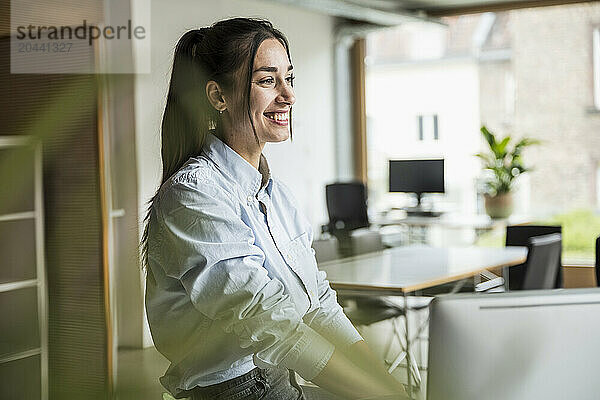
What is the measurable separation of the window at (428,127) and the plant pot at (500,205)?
100 cm

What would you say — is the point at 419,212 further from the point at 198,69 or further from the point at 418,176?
the point at 198,69

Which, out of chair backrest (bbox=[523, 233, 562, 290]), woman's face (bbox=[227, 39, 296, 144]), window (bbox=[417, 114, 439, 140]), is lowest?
chair backrest (bbox=[523, 233, 562, 290])

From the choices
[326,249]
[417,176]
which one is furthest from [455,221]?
[326,249]

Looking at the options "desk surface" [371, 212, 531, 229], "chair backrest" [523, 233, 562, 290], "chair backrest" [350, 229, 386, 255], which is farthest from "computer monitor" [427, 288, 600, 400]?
"desk surface" [371, 212, 531, 229]

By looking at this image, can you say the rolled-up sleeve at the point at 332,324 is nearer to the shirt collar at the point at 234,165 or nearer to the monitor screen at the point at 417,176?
the shirt collar at the point at 234,165

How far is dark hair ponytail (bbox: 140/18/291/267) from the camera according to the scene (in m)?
1.12

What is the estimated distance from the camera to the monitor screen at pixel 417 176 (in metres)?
6.08

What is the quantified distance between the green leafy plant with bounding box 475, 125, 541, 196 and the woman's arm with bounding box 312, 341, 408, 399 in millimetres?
4863

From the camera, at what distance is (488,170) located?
611 centimetres

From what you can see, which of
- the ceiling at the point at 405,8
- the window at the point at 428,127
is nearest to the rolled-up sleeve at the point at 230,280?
Answer: the ceiling at the point at 405,8

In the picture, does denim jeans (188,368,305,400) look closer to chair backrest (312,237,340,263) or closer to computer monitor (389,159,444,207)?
chair backrest (312,237,340,263)

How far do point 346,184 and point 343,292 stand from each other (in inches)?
115

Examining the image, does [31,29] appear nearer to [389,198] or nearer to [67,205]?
[67,205]

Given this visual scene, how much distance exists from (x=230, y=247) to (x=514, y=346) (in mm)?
403
